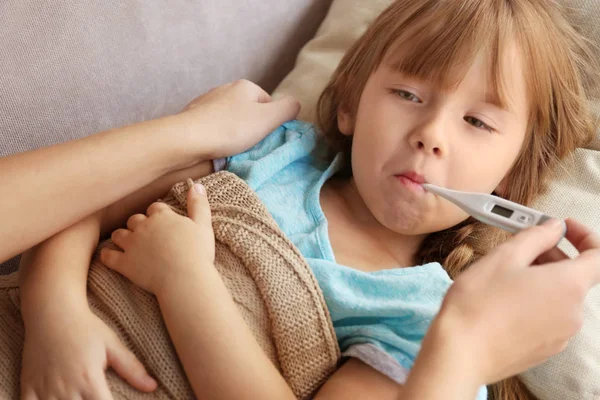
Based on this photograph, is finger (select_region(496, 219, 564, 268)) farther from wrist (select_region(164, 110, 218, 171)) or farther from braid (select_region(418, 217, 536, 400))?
wrist (select_region(164, 110, 218, 171))

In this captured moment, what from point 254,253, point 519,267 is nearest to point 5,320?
point 254,253

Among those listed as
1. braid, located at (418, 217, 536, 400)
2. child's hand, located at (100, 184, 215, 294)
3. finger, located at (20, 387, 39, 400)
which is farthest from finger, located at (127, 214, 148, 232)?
braid, located at (418, 217, 536, 400)

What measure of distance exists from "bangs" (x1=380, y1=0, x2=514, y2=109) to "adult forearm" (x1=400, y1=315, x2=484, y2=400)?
0.44m

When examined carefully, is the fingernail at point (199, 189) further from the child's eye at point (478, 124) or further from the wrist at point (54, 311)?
the child's eye at point (478, 124)

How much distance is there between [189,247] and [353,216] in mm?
336

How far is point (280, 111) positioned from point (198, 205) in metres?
0.28

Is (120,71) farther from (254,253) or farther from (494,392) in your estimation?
(494,392)

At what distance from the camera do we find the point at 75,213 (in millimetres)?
830

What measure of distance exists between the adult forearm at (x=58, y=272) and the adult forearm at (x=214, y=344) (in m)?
0.11

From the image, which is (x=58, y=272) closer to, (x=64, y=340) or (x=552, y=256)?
(x=64, y=340)

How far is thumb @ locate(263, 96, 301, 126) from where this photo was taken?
3.44ft

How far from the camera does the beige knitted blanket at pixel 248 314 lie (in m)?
0.78

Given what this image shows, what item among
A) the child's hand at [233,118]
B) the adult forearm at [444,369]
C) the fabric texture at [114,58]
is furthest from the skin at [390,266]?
the fabric texture at [114,58]

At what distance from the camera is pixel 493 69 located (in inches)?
35.4
